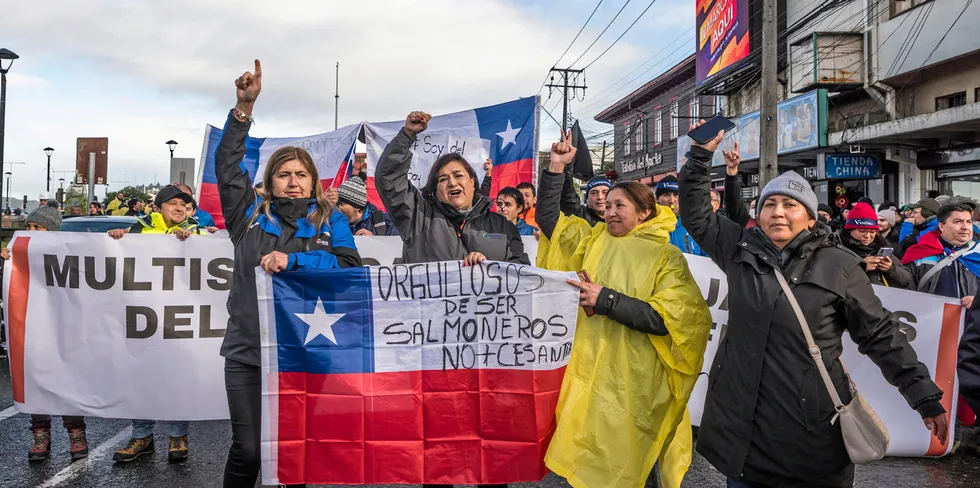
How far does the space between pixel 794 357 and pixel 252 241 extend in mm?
2403

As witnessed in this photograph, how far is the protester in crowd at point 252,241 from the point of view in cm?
332

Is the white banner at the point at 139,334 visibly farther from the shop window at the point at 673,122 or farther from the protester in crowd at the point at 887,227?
the shop window at the point at 673,122

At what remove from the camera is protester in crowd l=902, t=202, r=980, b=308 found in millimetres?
5242

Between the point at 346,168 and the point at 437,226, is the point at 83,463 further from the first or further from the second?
the point at 346,168

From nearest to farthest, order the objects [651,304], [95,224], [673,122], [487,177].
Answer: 1. [651,304]
2. [487,177]
3. [95,224]
4. [673,122]

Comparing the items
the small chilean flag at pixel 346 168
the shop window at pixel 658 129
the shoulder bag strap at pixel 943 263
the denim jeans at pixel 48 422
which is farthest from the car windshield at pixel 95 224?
the shop window at pixel 658 129

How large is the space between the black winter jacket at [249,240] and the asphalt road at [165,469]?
62.2 inches

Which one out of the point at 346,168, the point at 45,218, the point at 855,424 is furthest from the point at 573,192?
the point at 346,168

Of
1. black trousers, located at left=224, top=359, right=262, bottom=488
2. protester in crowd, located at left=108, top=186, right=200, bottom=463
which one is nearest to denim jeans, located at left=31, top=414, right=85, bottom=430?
protester in crowd, located at left=108, top=186, right=200, bottom=463

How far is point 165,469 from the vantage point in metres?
4.73

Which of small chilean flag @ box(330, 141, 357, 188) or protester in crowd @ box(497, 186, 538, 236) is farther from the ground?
small chilean flag @ box(330, 141, 357, 188)

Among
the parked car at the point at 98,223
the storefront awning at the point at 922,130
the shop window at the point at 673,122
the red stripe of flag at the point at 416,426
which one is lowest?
the red stripe of flag at the point at 416,426

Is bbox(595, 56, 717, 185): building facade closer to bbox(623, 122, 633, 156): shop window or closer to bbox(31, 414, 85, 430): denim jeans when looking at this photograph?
bbox(623, 122, 633, 156): shop window

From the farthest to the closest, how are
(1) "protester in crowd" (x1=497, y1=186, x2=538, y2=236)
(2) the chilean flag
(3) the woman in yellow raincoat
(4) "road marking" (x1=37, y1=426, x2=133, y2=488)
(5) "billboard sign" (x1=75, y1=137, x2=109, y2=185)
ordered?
(5) "billboard sign" (x1=75, y1=137, x2=109, y2=185)
(1) "protester in crowd" (x1=497, y1=186, x2=538, y2=236)
(4) "road marking" (x1=37, y1=426, x2=133, y2=488)
(2) the chilean flag
(3) the woman in yellow raincoat
